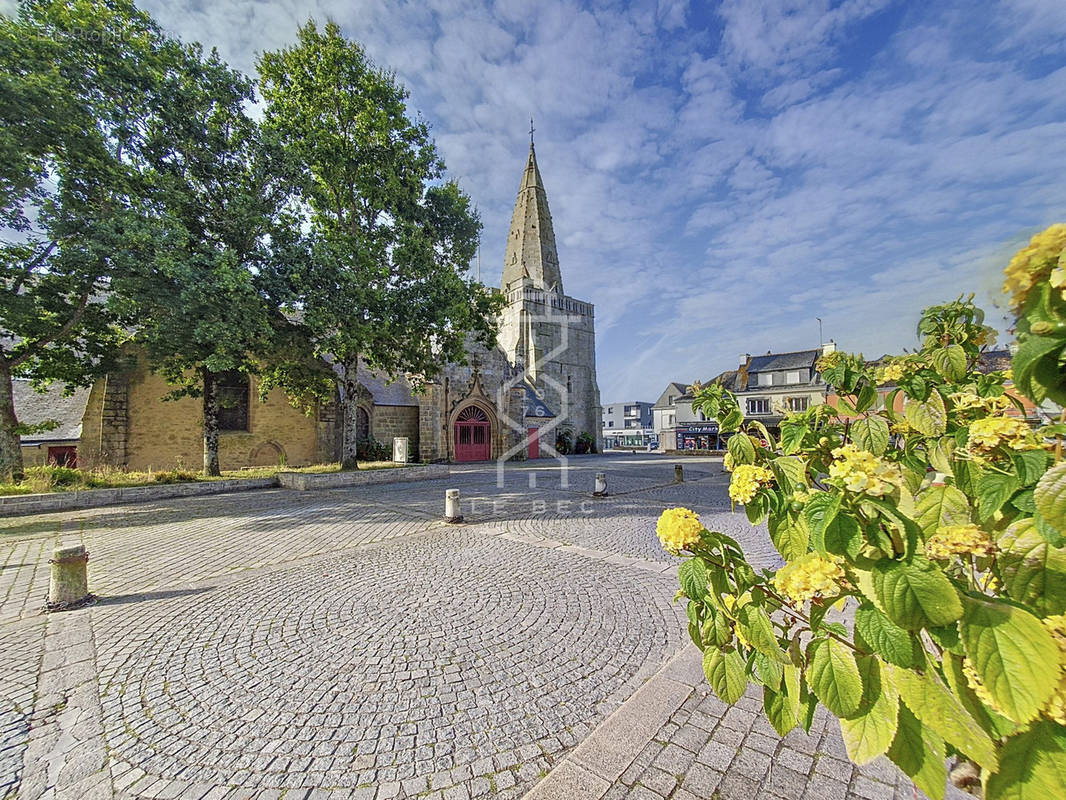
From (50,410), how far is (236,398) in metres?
6.36

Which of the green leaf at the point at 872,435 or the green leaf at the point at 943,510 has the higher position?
the green leaf at the point at 872,435

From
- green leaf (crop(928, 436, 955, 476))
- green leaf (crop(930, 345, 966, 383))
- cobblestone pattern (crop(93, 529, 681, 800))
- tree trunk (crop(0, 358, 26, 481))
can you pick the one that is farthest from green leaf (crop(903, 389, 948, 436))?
tree trunk (crop(0, 358, 26, 481))

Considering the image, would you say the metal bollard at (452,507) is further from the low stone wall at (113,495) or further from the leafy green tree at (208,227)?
the low stone wall at (113,495)

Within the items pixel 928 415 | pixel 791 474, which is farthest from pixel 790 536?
pixel 928 415

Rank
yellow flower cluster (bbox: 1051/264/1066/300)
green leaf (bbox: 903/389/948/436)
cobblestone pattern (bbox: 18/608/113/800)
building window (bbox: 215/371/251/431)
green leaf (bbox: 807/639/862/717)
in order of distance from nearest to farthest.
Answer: yellow flower cluster (bbox: 1051/264/1066/300) → green leaf (bbox: 807/639/862/717) → green leaf (bbox: 903/389/948/436) → cobblestone pattern (bbox: 18/608/113/800) → building window (bbox: 215/371/251/431)

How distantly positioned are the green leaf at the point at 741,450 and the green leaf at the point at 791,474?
4.1 inches

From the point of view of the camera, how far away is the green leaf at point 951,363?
211 cm

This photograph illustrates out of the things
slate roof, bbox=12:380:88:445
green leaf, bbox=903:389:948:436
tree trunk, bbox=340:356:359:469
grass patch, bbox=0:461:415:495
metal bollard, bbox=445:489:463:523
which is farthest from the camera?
slate roof, bbox=12:380:88:445

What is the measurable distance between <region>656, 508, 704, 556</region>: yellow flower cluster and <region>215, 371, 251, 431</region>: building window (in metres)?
21.9

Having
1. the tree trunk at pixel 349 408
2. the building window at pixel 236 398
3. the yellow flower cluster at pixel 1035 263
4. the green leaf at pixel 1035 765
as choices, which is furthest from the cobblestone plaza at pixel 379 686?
the building window at pixel 236 398

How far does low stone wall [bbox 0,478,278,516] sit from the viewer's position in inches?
405

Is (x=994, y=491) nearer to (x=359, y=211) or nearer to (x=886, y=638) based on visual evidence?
(x=886, y=638)

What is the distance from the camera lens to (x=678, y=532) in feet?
5.39

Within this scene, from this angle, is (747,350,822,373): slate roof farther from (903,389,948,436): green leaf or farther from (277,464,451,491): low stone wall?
(903,389,948,436): green leaf
